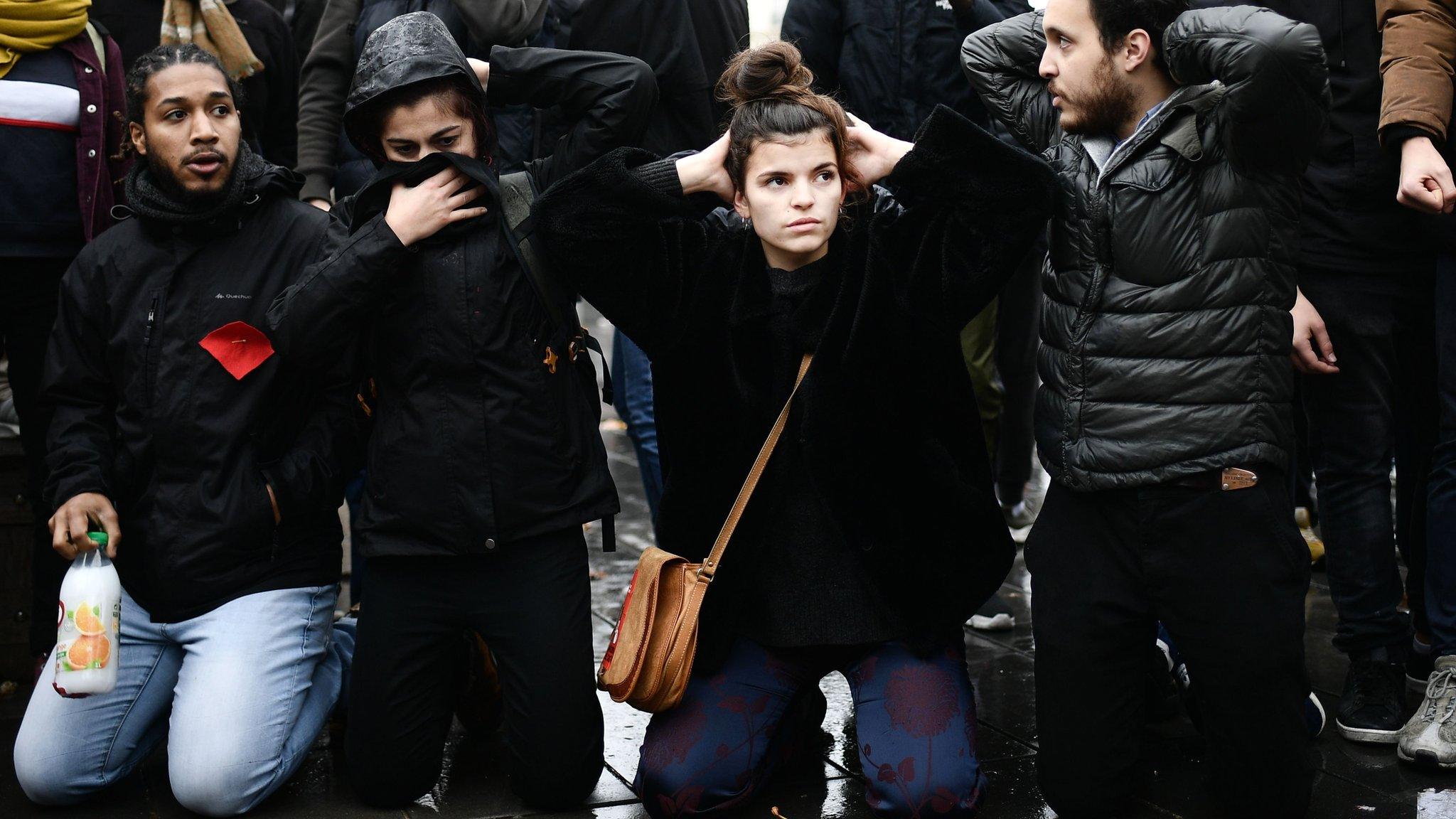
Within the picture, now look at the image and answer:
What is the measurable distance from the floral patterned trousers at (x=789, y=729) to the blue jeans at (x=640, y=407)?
1292mm

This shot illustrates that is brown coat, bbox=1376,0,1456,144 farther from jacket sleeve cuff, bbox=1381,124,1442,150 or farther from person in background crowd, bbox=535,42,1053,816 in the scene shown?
person in background crowd, bbox=535,42,1053,816

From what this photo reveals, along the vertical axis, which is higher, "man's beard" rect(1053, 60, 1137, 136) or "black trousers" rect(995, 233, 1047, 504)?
"man's beard" rect(1053, 60, 1137, 136)

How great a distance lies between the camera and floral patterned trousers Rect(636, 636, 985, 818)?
3244mm

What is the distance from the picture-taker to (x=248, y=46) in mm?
4766

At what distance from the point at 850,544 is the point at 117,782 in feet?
6.35

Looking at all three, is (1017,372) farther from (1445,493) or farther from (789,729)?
(789,729)

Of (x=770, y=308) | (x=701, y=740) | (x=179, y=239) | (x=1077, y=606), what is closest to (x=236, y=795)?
(x=701, y=740)

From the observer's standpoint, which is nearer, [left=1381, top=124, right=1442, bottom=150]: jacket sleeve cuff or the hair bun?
the hair bun

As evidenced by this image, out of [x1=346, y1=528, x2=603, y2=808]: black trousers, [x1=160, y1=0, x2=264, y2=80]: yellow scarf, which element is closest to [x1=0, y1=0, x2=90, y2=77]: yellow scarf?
[x1=160, y1=0, x2=264, y2=80]: yellow scarf

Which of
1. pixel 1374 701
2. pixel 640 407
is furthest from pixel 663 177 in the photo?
pixel 1374 701

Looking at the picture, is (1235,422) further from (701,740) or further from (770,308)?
(701,740)

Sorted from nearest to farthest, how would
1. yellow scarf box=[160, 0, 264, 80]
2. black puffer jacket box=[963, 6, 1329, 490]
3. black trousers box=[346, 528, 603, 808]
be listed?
black puffer jacket box=[963, 6, 1329, 490] < black trousers box=[346, 528, 603, 808] < yellow scarf box=[160, 0, 264, 80]

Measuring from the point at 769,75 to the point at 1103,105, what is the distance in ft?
2.53

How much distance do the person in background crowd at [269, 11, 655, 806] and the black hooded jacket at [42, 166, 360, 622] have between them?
0.20 meters
